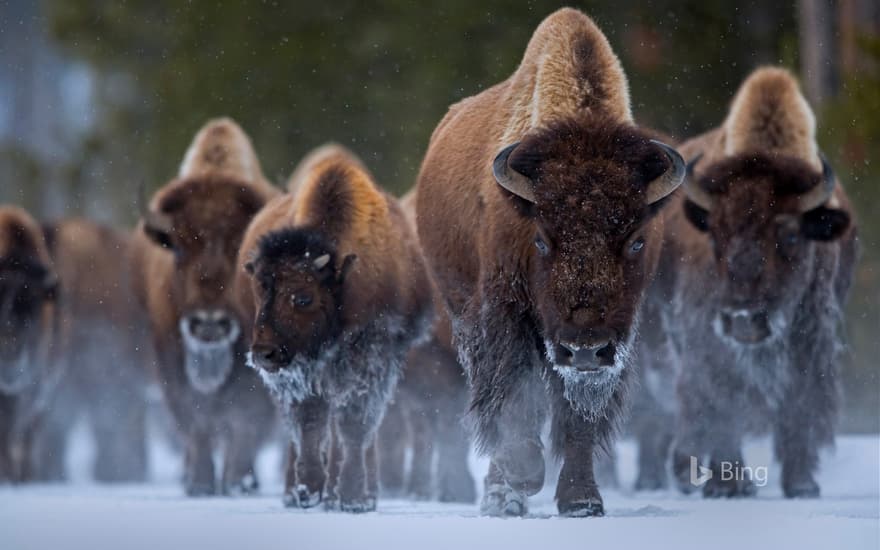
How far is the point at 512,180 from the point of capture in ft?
19.4

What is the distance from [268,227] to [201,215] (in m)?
1.11

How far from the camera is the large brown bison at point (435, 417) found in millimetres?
8352

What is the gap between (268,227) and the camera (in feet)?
26.6

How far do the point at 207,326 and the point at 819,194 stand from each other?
129 inches

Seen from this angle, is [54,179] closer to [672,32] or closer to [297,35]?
[297,35]

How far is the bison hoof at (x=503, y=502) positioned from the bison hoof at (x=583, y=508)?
18cm

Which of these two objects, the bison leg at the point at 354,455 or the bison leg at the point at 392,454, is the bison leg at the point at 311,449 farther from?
the bison leg at the point at 392,454

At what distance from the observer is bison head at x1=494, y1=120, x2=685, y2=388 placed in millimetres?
5621

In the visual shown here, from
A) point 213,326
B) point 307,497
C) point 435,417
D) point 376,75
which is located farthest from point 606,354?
point 376,75

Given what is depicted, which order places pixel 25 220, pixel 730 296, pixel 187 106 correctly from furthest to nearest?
1. pixel 187 106
2. pixel 25 220
3. pixel 730 296

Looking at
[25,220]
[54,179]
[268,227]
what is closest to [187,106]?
[54,179]

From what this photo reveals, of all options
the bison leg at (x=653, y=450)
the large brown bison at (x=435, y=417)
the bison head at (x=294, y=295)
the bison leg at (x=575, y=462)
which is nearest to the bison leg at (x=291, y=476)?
the bison head at (x=294, y=295)

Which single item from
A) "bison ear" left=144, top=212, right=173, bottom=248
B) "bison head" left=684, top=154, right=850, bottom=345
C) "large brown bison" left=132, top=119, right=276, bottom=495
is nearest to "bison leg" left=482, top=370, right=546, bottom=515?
"bison head" left=684, top=154, right=850, bottom=345

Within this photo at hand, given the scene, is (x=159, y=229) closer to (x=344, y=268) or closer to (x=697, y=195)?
(x=344, y=268)
